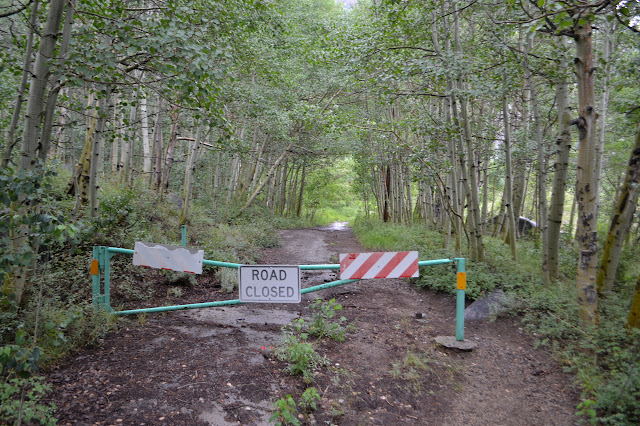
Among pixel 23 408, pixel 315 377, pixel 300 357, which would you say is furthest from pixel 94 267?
pixel 315 377

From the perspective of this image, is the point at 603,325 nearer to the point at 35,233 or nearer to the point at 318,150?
the point at 35,233

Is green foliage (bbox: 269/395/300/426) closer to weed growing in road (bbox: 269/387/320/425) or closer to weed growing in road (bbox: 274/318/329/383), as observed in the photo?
weed growing in road (bbox: 269/387/320/425)

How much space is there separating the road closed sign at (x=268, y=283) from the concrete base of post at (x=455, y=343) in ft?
7.50

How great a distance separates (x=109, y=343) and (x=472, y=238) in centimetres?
759

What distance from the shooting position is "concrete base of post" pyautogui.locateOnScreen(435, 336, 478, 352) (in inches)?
198

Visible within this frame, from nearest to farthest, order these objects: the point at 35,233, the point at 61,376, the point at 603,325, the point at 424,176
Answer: the point at 35,233, the point at 61,376, the point at 603,325, the point at 424,176

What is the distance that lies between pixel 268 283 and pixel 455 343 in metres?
2.74

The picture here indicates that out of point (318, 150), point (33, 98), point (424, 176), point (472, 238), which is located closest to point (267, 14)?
point (424, 176)

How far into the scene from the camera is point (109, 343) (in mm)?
4312

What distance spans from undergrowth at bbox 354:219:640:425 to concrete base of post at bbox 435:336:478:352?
88 centimetres

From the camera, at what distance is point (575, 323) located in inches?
209

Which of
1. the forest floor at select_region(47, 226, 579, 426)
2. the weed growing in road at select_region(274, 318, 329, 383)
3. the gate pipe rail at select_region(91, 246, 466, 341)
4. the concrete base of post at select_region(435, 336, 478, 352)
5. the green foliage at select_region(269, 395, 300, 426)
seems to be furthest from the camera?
the concrete base of post at select_region(435, 336, 478, 352)

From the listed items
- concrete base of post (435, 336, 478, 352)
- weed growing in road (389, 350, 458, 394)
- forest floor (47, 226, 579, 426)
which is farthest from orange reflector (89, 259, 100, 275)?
concrete base of post (435, 336, 478, 352)

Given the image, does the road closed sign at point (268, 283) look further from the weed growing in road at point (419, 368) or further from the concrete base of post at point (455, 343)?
the concrete base of post at point (455, 343)
